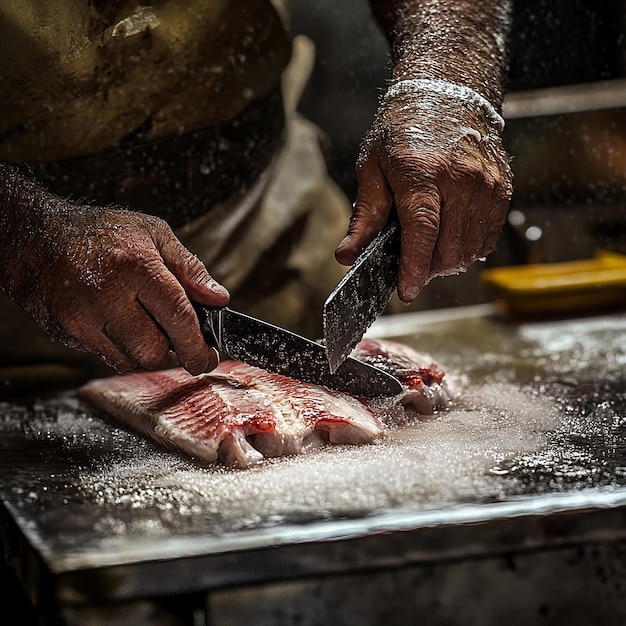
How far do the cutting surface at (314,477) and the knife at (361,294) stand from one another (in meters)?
0.20

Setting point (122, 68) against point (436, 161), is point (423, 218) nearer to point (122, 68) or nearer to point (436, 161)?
point (436, 161)

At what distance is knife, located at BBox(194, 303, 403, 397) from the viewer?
6.07 ft

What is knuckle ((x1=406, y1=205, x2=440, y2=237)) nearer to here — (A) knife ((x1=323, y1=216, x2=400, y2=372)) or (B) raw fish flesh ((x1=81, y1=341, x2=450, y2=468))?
(A) knife ((x1=323, y1=216, x2=400, y2=372))

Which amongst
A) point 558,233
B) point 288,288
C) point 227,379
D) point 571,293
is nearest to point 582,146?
point 558,233

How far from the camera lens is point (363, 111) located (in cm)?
287

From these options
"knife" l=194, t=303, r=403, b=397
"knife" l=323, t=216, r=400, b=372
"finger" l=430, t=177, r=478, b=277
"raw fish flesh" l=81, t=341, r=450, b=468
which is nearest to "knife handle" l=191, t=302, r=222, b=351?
"knife" l=194, t=303, r=403, b=397

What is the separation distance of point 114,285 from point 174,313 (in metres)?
0.12

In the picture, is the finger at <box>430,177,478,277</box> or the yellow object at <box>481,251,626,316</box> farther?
the yellow object at <box>481,251,626,316</box>

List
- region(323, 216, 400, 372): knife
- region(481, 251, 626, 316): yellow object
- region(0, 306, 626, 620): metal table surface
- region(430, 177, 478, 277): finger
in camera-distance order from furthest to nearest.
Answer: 1. region(481, 251, 626, 316): yellow object
2. region(430, 177, 478, 277): finger
3. region(323, 216, 400, 372): knife
4. region(0, 306, 626, 620): metal table surface

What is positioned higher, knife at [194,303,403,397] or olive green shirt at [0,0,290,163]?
olive green shirt at [0,0,290,163]

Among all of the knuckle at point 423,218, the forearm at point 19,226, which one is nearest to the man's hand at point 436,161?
the knuckle at point 423,218

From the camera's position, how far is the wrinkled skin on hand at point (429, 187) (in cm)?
187

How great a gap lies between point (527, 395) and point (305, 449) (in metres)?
0.59

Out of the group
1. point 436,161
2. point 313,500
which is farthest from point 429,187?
point 313,500
